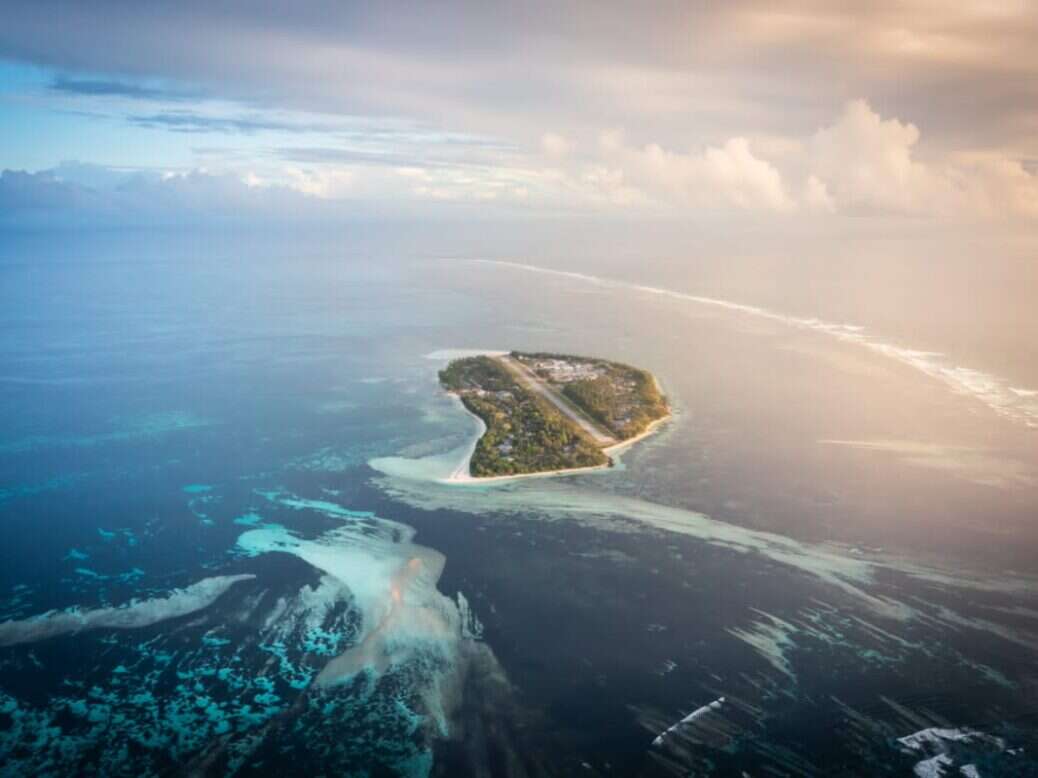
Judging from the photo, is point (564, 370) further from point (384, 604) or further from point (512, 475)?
point (384, 604)

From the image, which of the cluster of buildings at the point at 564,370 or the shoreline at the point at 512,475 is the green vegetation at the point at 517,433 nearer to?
the shoreline at the point at 512,475

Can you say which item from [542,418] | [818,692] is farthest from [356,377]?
[818,692]

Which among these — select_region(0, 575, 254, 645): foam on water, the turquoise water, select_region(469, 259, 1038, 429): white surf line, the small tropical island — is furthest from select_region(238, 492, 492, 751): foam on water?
select_region(469, 259, 1038, 429): white surf line

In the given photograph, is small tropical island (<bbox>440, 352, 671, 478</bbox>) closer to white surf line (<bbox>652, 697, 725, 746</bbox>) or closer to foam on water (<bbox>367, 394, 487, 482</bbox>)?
foam on water (<bbox>367, 394, 487, 482</bbox>)

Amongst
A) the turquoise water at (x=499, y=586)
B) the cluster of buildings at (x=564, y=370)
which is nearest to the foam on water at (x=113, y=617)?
the turquoise water at (x=499, y=586)

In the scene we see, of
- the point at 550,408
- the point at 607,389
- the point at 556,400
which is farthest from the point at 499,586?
the point at 607,389

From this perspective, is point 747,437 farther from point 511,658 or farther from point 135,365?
point 135,365
